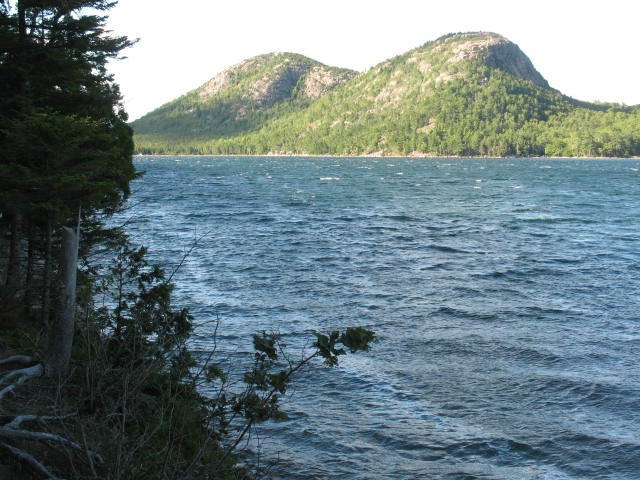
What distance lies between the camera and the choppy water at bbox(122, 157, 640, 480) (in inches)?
482

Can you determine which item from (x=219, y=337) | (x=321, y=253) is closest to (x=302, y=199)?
(x=321, y=253)

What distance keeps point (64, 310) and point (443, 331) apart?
1310cm

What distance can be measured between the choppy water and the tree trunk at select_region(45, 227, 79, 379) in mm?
3866

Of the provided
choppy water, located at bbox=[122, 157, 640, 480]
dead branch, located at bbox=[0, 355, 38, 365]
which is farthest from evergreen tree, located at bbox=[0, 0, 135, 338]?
choppy water, located at bbox=[122, 157, 640, 480]

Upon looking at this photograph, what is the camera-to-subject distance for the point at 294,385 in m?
15.2

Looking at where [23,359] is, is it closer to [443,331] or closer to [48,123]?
[48,123]

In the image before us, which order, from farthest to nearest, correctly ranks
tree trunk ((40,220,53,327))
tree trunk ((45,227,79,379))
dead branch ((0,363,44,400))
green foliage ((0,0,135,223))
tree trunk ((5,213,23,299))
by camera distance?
tree trunk ((5,213,23,299)) → tree trunk ((40,220,53,327)) → green foliage ((0,0,135,223)) → tree trunk ((45,227,79,379)) → dead branch ((0,363,44,400))

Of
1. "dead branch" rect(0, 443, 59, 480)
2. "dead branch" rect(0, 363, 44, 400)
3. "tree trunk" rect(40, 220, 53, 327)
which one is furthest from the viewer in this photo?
"tree trunk" rect(40, 220, 53, 327)

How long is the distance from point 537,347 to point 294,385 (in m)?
7.36

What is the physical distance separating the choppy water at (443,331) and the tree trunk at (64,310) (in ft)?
12.7

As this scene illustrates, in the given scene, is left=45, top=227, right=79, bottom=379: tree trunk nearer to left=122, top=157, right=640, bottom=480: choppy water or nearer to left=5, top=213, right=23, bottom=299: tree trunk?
left=122, top=157, right=640, bottom=480: choppy water

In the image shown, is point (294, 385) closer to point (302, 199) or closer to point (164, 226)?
point (164, 226)

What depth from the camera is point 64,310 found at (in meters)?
9.03

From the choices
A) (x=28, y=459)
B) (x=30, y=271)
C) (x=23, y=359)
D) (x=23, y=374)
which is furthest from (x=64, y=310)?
(x=30, y=271)
